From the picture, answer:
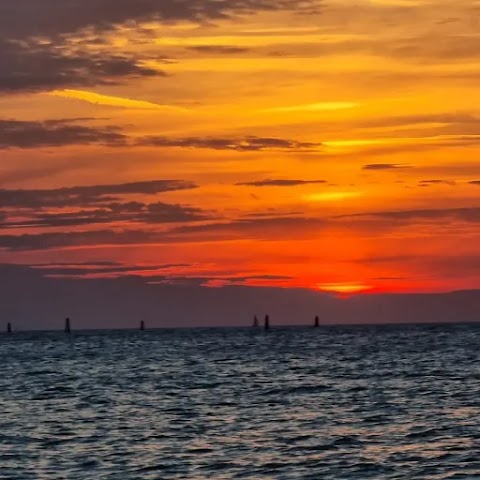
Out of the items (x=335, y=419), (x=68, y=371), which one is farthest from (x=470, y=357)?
(x=335, y=419)

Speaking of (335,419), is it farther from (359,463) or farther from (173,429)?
(359,463)

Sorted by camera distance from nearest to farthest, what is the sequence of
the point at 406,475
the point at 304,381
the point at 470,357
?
the point at 406,475 → the point at 304,381 → the point at 470,357

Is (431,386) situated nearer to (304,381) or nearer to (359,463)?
(304,381)

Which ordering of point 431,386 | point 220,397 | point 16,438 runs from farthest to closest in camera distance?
1. point 431,386
2. point 220,397
3. point 16,438

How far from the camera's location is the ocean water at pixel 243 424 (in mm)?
38781

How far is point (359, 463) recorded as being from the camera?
3909 cm

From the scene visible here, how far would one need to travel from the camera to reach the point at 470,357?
4318 inches

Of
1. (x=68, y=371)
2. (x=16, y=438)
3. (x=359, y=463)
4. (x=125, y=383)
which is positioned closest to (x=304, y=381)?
(x=125, y=383)

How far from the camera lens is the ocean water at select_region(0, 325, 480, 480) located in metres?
38.8

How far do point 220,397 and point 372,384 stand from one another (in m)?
12.3

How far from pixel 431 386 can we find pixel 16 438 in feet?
101

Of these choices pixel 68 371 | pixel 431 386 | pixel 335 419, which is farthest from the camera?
pixel 68 371

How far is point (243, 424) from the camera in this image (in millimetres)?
50156

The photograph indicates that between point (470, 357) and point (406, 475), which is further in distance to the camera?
point (470, 357)
